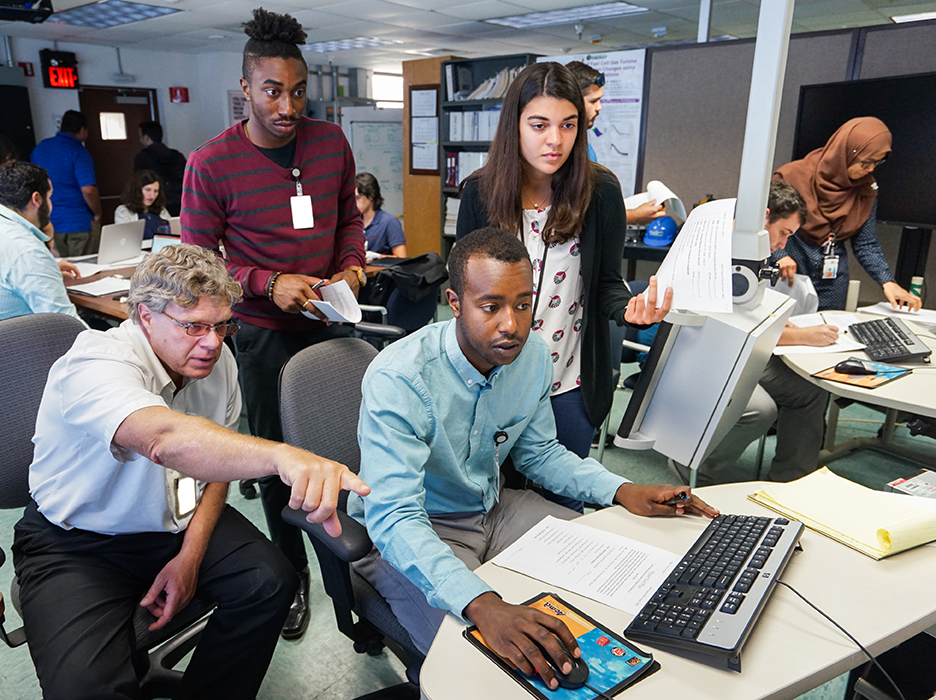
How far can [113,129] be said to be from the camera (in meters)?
8.51

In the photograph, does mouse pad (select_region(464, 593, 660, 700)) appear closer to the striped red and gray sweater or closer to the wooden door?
the striped red and gray sweater

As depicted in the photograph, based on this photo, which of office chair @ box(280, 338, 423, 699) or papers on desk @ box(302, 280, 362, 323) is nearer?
office chair @ box(280, 338, 423, 699)

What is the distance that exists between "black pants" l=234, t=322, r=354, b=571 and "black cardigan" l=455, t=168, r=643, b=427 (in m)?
0.59

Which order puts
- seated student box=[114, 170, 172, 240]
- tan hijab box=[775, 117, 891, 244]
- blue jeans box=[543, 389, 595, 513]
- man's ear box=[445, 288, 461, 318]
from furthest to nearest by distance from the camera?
seated student box=[114, 170, 172, 240]
tan hijab box=[775, 117, 891, 244]
blue jeans box=[543, 389, 595, 513]
man's ear box=[445, 288, 461, 318]

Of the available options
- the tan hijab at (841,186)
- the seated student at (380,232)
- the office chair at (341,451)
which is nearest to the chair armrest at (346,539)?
the office chair at (341,451)

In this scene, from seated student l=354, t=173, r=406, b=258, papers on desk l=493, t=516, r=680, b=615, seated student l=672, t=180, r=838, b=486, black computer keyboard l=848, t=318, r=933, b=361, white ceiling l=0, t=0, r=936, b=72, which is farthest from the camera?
white ceiling l=0, t=0, r=936, b=72

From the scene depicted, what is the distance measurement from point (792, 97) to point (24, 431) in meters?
4.09

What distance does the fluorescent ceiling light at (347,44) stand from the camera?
7882mm

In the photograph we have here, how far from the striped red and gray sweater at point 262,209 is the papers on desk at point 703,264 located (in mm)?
1033

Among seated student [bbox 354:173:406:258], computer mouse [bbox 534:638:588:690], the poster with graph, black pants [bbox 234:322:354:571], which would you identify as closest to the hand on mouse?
computer mouse [bbox 534:638:588:690]

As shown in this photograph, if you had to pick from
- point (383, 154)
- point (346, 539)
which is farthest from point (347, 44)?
point (346, 539)

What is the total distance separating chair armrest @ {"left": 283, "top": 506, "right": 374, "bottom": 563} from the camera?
1181 mm


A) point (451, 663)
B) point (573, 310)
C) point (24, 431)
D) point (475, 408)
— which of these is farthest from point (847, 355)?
point (24, 431)

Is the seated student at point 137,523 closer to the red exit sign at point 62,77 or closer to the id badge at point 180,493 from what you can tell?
the id badge at point 180,493
